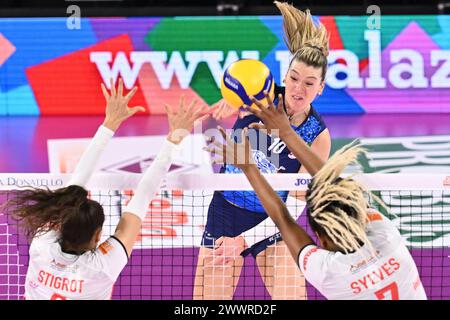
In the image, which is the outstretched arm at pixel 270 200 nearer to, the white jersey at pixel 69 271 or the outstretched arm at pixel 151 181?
the outstretched arm at pixel 151 181

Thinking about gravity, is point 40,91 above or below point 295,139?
above

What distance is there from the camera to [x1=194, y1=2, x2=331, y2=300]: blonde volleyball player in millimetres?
5797

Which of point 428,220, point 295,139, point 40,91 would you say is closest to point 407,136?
point 428,220

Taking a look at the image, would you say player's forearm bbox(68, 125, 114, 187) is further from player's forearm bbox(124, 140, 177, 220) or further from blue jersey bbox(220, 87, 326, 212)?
blue jersey bbox(220, 87, 326, 212)

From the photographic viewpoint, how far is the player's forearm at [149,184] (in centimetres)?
445

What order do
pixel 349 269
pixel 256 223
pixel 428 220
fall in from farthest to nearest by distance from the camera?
1. pixel 428 220
2. pixel 256 223
3. pixel 349 269

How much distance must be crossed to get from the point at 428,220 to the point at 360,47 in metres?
5.71

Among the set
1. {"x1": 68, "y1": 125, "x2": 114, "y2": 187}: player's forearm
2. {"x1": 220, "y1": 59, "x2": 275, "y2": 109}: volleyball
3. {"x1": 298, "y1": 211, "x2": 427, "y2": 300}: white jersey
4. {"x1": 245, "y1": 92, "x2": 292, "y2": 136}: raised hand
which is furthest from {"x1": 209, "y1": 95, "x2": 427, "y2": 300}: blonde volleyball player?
{"x1": 220, "y1": 59, "x2": 275, "y2": 109}: volleyball

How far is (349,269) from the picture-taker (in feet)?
12.9

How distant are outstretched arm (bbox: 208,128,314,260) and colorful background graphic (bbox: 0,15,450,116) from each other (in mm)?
8959

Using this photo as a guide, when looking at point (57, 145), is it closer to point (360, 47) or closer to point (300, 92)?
point (360, 47)

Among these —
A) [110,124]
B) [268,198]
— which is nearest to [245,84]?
[110,124]

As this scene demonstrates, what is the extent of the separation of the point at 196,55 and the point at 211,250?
792cm

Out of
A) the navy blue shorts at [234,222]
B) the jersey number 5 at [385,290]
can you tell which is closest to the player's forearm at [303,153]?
the jersey number 5 at [385,290]
